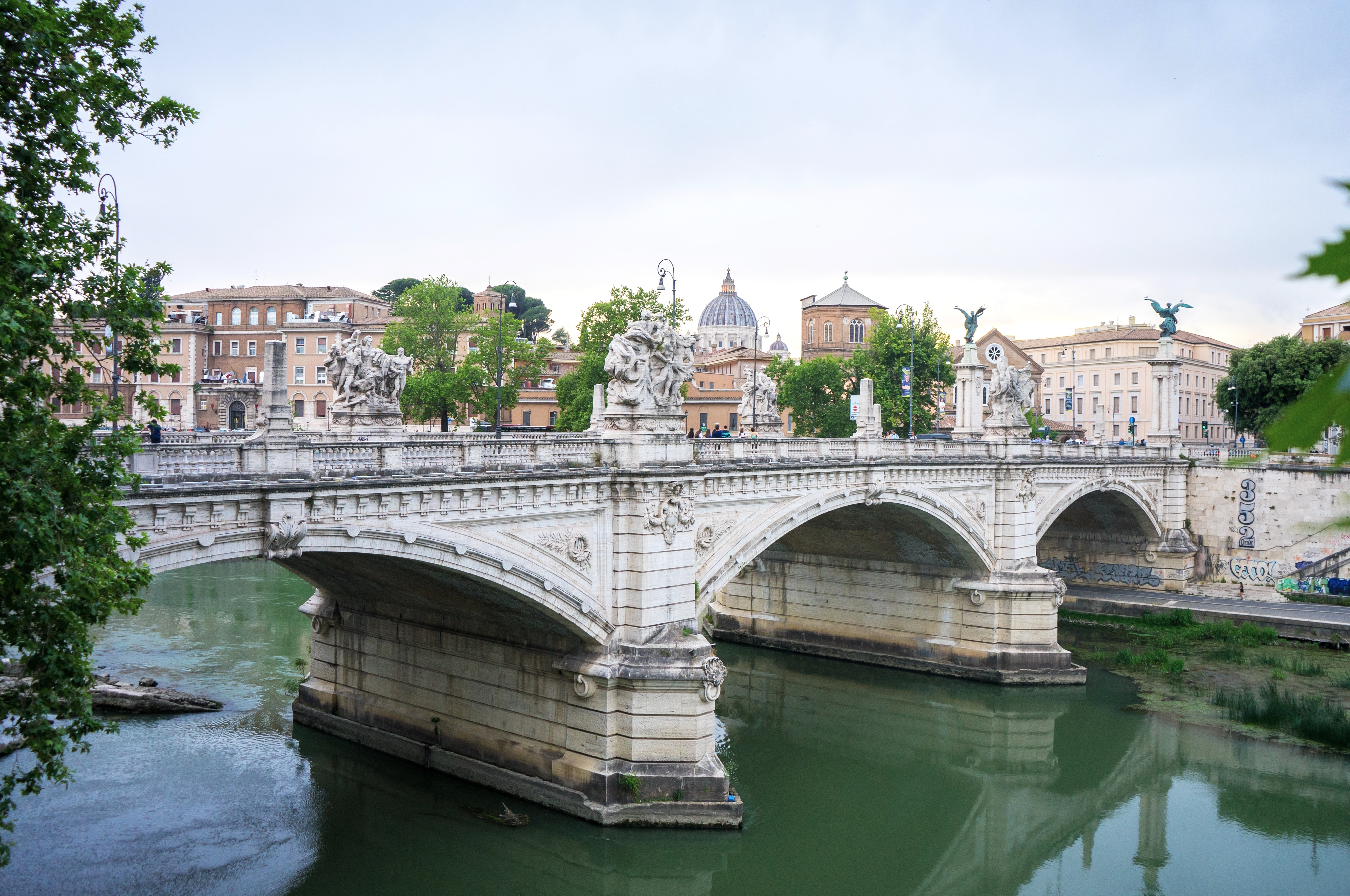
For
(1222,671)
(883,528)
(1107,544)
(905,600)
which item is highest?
(883,528)

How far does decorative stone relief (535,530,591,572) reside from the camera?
730 inches

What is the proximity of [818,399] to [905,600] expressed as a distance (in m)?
26.2

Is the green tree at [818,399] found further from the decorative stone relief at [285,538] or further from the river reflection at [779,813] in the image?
the decorative stone relief at [285,538]

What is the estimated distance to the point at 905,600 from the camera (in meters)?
32.1

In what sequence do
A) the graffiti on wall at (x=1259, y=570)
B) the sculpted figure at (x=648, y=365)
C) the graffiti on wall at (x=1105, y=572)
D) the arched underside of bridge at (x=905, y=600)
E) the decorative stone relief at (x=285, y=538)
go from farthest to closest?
the graffiti on wall at (x=1105, y=572) < the graffiti on wall at (x=1259, y=570) < the arched underside of bridge at (x=905, y=600) < the sculpted figure at (x=648, y=365) < the decorative stone relief at (x=285, y=538)

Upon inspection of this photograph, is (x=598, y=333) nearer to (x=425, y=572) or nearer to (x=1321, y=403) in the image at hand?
(x=425, y=572)

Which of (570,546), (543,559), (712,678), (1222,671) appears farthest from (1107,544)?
(543,559)

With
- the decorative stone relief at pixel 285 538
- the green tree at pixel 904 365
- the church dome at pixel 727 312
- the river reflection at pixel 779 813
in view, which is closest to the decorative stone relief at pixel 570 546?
the decorative stone relief at pixel 285 538

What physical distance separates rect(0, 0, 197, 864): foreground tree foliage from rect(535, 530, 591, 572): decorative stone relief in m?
8.03

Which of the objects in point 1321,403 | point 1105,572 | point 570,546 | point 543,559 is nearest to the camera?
point 1321,403

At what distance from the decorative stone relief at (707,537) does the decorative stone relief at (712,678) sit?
7.96 feet

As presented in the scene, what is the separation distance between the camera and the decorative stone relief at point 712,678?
1952 centimetres

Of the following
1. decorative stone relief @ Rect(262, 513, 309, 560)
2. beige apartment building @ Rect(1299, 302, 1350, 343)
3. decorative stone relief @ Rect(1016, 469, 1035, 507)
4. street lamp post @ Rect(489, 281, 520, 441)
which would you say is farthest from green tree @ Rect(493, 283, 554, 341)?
decorative stone relief @ Rect(262, 513, 309, 560)

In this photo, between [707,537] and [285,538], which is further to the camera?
[707,537]
